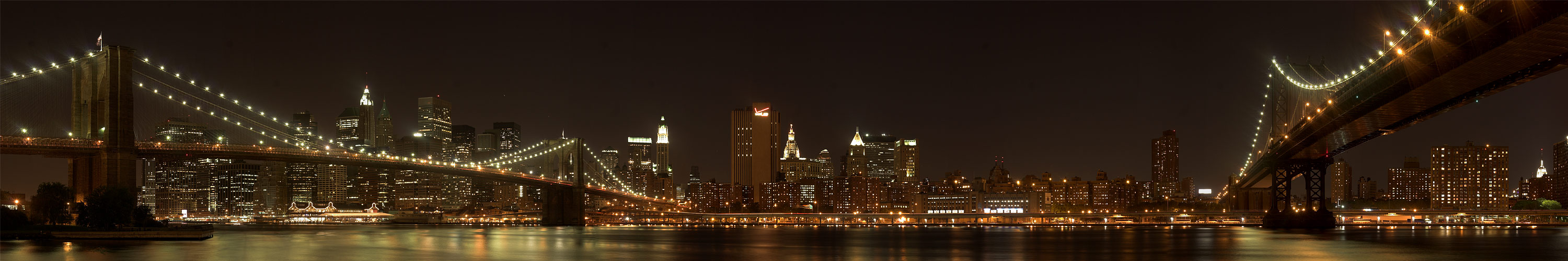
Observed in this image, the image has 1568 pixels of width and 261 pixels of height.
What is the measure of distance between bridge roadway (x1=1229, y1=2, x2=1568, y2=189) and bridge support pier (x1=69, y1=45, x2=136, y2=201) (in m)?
46.4

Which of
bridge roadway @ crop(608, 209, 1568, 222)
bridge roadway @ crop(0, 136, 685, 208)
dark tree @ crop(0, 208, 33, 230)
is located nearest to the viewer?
dark tree @ crop(0, 208, 33, 230)

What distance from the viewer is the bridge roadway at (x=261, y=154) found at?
4525cm

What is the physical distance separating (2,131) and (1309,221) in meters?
62.3

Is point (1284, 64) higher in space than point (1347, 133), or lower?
higher

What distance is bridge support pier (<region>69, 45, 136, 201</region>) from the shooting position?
46250 millimetres

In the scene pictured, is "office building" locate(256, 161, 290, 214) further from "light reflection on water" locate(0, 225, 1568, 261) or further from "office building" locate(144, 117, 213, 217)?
"light reflection on water" locate(0, 225, 1568, 261)

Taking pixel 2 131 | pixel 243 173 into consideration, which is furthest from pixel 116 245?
pixel 243 173

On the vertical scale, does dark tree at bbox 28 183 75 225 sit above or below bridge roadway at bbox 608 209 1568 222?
above

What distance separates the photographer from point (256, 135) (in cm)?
7181

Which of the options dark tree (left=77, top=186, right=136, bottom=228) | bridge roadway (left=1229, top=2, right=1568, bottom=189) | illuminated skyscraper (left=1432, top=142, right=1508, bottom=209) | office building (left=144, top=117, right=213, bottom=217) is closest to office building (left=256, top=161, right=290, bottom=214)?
office building (left=144, top=117, right=213, bottom=217)

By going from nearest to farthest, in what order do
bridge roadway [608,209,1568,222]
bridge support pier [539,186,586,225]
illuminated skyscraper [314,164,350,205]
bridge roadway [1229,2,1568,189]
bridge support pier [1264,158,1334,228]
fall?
bridge roadway [1229,2,1568,189] < bridge support pier [1264,158,1334,228] < bridge roadway [608,209,1568,222] < bridge support pier [539,186,586,225] < illuminated skyscraper [314,164,350,205]

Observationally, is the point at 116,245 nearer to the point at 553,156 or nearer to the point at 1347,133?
the point at 1347,133

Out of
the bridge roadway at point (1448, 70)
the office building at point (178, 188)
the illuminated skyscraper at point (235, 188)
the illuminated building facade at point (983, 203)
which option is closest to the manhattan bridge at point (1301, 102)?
the bridge roadway at point (1448, 70)

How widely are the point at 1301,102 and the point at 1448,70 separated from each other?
2800 cm
